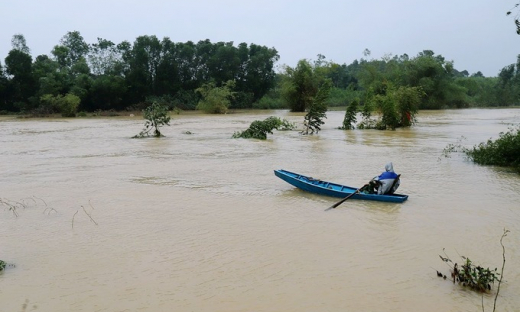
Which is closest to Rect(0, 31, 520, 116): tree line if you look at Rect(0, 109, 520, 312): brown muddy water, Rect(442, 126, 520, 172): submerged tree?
Rect(442, 126, 520, 172): submerged tree

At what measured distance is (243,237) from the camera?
7297 millimetres

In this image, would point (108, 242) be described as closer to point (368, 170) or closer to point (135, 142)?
point (368, 170)

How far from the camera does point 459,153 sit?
1579 cm

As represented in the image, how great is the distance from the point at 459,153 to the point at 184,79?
3921 centimetres

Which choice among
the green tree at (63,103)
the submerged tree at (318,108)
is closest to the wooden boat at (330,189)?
the submerged tree at (318,108)

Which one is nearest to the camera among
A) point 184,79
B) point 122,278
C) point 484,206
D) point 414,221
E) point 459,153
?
point 122,278

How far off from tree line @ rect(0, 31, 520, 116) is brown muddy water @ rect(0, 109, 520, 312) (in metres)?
25.2

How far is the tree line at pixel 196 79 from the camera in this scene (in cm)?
4172

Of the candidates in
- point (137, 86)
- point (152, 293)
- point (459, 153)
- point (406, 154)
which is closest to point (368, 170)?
point (406, 154)

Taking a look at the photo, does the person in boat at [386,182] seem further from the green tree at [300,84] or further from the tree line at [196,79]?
the green tree at [300,84]

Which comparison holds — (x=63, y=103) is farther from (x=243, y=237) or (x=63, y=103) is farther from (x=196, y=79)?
(x=243, y=237)

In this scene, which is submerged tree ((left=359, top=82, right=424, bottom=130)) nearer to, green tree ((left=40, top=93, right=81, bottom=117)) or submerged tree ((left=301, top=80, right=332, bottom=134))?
submerged tree ((left=301, top=80, right=332, bottom=134))

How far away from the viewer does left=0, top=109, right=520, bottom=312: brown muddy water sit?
527 centimetres

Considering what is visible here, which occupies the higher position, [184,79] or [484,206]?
[184,79]
